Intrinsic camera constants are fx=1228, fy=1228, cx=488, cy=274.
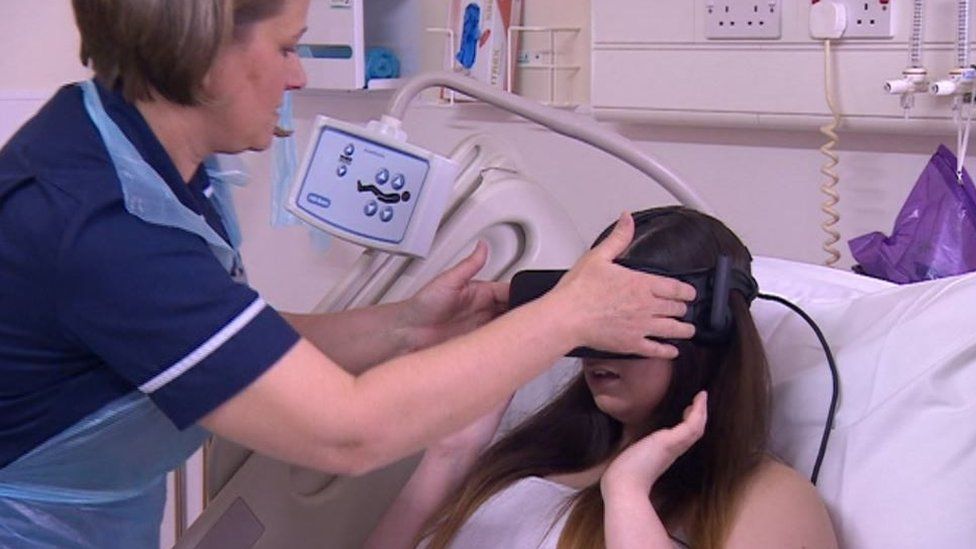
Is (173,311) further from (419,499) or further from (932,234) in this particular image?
(932,234)

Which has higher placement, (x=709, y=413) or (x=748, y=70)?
(x=748, y=70)

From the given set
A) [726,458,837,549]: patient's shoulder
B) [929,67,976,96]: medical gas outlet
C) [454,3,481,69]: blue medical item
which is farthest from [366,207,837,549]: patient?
[454,3,481,69]: blue medical item

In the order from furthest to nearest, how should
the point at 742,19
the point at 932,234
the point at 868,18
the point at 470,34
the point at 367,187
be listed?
the point at 470,34 → the point at 742,19 → the point at 868,18 → the point at 932,234 → the point at 367,187

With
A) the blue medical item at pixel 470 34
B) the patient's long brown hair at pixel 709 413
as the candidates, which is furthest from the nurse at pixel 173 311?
the blue medical item at pixel 470 34

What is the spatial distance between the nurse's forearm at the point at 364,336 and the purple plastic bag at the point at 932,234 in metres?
0.72

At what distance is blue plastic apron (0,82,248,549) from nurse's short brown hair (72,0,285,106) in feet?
0.18

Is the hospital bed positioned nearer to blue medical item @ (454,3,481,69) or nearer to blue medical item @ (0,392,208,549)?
blue medical item @ (0,392,208,549)

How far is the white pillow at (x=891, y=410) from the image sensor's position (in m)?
1.35

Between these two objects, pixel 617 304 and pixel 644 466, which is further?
pixel 644 466

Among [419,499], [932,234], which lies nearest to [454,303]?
[419,499]

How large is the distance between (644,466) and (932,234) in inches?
25.2

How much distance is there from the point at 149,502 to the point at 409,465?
0.43 m

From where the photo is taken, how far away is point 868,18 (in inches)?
75.5

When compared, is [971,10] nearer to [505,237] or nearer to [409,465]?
[505,237]
